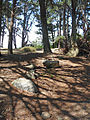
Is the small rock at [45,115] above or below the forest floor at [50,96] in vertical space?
below

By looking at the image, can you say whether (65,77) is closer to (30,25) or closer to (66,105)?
(66,105)

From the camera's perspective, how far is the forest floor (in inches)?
84.7

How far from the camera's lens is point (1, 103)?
2.32 m

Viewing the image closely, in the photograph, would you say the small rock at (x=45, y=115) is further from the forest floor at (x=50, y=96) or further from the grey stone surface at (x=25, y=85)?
the grey stone surface at (x=25, y=85)

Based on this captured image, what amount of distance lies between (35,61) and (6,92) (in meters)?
2.73

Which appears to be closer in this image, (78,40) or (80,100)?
(80,100)

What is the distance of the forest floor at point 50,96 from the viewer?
2.15 meters

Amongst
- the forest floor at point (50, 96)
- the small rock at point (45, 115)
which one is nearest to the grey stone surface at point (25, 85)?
the forest floor at point (50, 96)

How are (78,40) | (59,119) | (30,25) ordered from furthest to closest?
1. (30,25)
2. (78,40)
3. (59,119)

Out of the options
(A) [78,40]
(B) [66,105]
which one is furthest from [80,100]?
(A) [78,40]

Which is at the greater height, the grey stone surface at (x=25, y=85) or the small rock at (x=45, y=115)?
the grey stone surface at (x=25, y=85)

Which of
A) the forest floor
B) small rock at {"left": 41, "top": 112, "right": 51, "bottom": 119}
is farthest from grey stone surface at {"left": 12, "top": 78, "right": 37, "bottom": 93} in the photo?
small rock at {"left": 41, "top": 112, "right": 51, "bottom": 119}

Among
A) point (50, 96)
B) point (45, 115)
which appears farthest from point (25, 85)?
point (45, 115)

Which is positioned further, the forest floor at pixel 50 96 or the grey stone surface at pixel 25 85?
the grey stone surface at pixel 25 85
